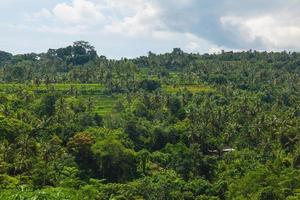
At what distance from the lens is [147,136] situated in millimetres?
97625

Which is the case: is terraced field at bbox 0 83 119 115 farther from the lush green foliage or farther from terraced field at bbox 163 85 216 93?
terraced field at bbox 163 85 216 93

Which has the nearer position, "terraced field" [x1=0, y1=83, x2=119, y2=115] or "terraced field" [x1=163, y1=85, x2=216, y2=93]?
"terraced field" [x1=0, y1=83, x2=119, y2=115]

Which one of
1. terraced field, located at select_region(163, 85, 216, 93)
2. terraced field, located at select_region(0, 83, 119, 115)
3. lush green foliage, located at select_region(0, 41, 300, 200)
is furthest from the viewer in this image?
→ terraced field, located at select_region(163, 85, 216, 93)

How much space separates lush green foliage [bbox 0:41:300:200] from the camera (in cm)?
6694

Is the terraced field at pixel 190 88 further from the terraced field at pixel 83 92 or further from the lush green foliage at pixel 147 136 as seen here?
the terraced field at pixel 83 92

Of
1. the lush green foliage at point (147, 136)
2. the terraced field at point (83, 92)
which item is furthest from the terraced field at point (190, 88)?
the terraced field at point (83, 92)

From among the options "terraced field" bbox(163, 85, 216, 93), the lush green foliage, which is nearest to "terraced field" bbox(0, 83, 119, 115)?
the lush green foliage

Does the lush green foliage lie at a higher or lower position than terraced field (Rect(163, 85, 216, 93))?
lower

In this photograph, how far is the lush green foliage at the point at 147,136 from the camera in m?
66.9

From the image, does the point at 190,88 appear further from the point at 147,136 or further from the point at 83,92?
the point at 147,136

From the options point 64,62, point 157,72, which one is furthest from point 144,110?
point 64,62

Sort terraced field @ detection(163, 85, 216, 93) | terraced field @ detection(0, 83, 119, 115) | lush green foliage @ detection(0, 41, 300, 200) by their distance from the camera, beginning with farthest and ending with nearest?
terraced field @ detection(163, 85, 216, 93) → terraced field @ detection(0, 83, 119, 115) → lush green foliage @ detection(0, 41, 300, 200)

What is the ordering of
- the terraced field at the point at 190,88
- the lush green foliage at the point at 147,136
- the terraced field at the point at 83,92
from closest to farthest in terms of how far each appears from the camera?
the lush green foliage at the point at 147,136
the terraced field at the point at 83,92
the terraced field at the point at 190,88

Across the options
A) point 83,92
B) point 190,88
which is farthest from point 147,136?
point 190,88
